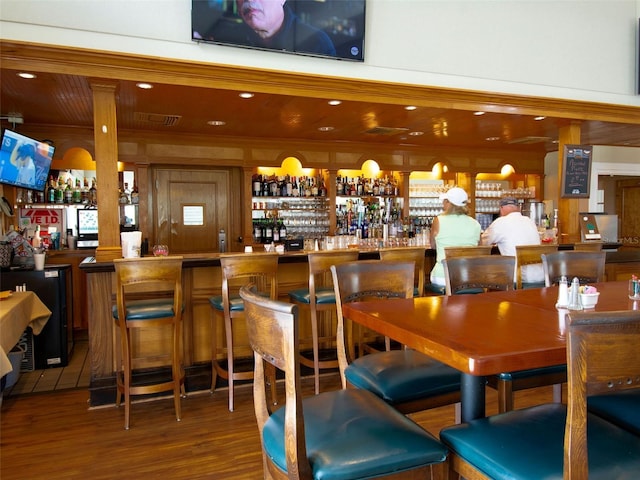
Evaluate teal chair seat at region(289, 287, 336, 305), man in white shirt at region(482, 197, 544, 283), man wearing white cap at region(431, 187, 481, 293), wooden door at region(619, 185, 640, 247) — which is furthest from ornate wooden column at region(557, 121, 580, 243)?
wooden door at region(619, 185, 640, 247)

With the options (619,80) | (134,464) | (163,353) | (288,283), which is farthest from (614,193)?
(134,464)

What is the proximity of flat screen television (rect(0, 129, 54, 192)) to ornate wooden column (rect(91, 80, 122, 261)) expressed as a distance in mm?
1707

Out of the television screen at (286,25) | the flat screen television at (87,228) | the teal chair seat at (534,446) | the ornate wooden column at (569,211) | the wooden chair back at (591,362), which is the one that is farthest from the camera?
the flat screen television at (87,228)

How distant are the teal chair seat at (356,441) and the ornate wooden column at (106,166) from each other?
2761 millimetres

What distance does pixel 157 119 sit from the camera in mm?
5895

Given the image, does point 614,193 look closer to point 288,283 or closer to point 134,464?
point 288,283

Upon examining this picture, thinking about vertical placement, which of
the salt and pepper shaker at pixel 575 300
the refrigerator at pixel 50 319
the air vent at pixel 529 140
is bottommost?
the refrigerator at pixel 50 319

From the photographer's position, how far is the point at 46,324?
14.9 feet

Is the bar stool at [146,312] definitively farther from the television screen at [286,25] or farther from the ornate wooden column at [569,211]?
the ornate wooden column at [569,211]

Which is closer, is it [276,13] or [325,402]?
[325,402]

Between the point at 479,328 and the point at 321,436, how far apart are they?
27.8 inches

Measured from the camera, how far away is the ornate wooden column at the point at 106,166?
155 inches

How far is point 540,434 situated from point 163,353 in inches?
119

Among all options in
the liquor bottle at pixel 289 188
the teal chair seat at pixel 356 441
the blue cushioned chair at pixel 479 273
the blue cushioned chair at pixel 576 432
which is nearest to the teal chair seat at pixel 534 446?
the blue cushioned chair at pixel 576 432
